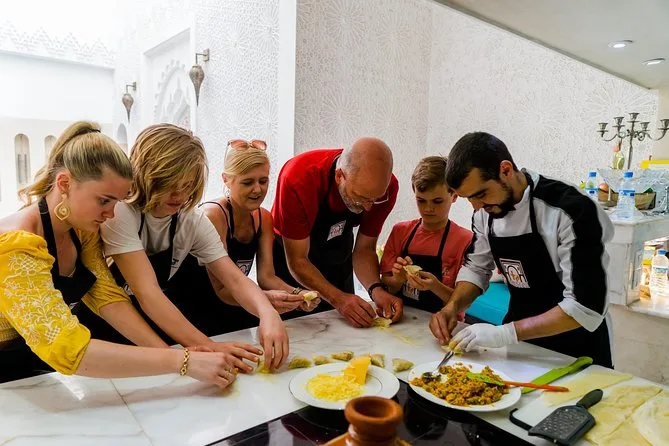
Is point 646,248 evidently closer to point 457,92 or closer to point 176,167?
point 457,92

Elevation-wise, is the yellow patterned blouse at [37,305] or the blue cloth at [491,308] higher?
the yellow patterned blouse at [37,305]

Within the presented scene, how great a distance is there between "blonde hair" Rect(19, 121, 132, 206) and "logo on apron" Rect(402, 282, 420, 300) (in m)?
1.24

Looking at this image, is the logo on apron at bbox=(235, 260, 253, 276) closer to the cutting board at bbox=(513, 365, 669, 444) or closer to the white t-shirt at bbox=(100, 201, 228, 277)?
the white t-shirt at bbox=(100, 201, 228, 277)

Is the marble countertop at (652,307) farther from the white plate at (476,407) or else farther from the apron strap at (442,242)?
the white plate at (476,407)

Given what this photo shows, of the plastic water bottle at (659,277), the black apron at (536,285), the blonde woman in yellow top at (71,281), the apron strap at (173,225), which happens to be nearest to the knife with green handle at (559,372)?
the black apron at (536,285)

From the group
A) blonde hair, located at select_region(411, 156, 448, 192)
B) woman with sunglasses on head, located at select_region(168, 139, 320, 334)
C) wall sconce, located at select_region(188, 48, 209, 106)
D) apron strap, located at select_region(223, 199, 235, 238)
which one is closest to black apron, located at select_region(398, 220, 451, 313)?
blonde hair, located at select_region(411, 156, 448, 192)

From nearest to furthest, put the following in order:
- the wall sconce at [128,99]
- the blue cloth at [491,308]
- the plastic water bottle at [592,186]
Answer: the blue cloth at [491,308] < the plastic water bottle at [592,186] < the wall sconce at [128,99]

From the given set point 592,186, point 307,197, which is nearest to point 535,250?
point 307,197

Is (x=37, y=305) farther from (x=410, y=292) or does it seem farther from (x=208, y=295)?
(x=410, y=292)

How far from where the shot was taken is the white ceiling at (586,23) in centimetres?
120

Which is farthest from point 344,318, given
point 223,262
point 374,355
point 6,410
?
point 6,410

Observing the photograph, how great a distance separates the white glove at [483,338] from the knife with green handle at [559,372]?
0.18m

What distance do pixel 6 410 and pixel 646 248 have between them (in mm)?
3463

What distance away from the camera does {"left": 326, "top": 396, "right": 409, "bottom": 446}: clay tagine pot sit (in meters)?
0.48
